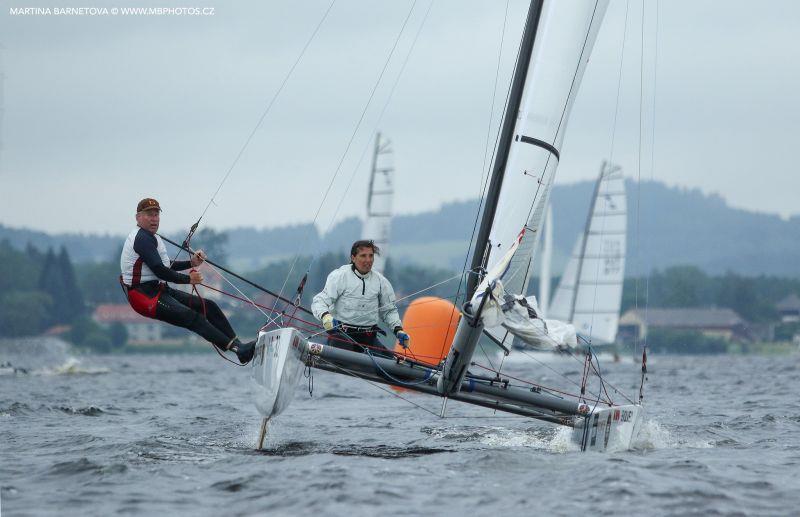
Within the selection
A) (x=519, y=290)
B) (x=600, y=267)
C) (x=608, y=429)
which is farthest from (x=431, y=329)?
(x=600, y=267)

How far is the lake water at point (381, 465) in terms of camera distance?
6.63 meters

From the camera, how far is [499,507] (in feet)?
21.6

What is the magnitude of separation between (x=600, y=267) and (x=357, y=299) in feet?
99.4

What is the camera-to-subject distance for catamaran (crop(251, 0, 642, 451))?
8578mm

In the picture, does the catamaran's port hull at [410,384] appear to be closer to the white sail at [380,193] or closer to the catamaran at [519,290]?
the catamaran at [519,290]

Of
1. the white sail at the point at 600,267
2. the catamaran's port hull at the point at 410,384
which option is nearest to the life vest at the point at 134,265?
the catamaran's port hull at the point at 410,384

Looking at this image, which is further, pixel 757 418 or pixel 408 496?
pixel 757 418

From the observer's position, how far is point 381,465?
8086mm

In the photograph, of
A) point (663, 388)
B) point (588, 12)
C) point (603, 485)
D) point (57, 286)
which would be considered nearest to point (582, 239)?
point (663, 388)

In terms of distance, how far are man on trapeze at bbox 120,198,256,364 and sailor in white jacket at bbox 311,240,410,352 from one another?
2.21 feet

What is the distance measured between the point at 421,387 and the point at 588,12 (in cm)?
331

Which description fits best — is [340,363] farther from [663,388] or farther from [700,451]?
[663,388]

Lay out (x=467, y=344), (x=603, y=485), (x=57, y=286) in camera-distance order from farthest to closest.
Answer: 1. (x=57, y=286)
2. (x=467, y=344)
3. (x=603, y=485)

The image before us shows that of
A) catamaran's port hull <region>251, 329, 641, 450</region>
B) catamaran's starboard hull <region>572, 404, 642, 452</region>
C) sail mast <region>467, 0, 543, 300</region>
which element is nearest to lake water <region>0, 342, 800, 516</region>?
catamaran's starboard hull <region>572, 404, 642, 452</region>
